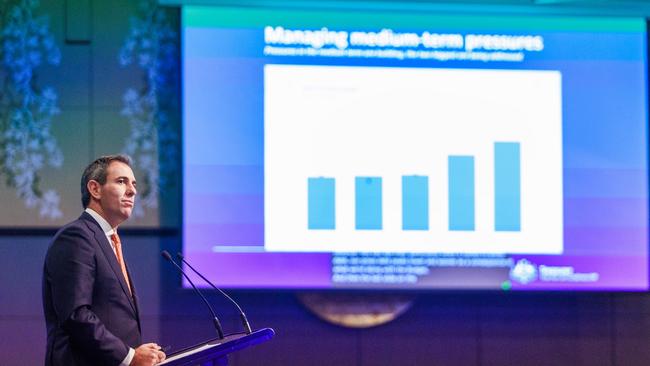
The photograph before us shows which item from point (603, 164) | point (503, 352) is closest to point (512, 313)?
point (503, 352)

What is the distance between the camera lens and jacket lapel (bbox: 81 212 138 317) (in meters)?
2.69

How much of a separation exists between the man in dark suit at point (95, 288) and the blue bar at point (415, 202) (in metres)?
2.01

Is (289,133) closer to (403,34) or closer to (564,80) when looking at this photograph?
(403,34)

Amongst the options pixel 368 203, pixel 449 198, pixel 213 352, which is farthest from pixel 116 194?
pixel 449 198

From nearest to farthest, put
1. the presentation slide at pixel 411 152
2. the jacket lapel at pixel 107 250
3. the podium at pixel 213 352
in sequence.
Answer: the podium at pixel 213 352 < the jacket lapel at pixel 107 250 < the presentation slide at pixel 411 152

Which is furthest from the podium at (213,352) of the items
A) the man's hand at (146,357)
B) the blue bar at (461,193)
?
the blue bar at (461,193)

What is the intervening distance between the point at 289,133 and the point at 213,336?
1166 mm

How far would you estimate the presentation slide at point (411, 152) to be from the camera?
14.7 ft

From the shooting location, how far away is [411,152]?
455 centimetres

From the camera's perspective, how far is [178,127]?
4621 mm

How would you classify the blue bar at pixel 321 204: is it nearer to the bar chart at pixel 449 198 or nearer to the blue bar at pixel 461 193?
the bar chart at pixel 449 198

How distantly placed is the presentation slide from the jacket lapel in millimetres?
1707

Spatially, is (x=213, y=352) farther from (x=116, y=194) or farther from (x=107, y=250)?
(x=116, y=194)

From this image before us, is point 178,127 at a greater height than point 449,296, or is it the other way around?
point 178,127
